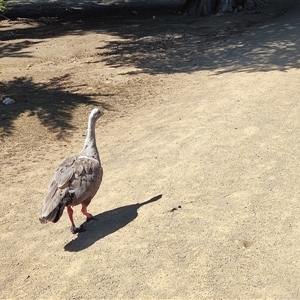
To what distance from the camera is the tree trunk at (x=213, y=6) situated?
2195 cm

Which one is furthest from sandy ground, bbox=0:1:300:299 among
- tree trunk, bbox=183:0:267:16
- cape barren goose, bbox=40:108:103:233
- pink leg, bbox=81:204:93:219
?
tree trunk, bbox=183:0:267:16

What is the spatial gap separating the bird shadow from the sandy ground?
1cm

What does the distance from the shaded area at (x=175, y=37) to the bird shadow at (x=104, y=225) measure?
7212 millimetres

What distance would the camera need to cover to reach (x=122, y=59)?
14.7 meters

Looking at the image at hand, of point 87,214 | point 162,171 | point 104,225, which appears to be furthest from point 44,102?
point 104,225

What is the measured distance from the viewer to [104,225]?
557cm

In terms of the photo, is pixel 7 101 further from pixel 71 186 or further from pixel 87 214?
pixel 71 186

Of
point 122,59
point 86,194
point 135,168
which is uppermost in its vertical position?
point 86,194

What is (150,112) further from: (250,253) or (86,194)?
(250,253)

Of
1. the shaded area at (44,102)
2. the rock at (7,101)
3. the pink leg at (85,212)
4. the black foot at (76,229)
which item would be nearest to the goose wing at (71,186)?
the pink leg at (85,212)

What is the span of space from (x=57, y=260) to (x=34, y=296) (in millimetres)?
530

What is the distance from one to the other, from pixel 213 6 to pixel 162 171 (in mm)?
17219

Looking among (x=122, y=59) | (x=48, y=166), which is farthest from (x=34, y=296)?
(x=122, y=59)

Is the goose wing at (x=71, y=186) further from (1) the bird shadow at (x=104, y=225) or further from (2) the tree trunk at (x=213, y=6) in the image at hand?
(2) the tree trunk at (x=213, y=6)
